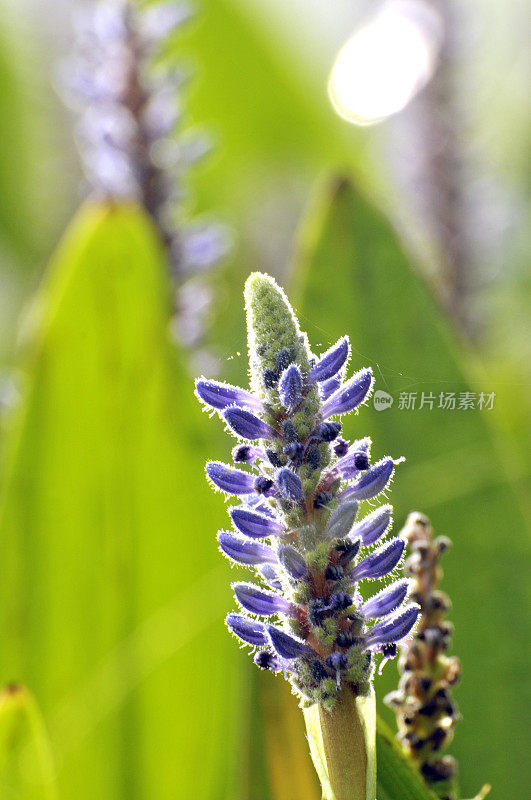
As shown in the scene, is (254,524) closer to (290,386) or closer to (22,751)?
(290,386)

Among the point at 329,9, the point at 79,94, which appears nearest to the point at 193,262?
the point at 79,94

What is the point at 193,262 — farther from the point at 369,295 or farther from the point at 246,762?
the point at 246,762

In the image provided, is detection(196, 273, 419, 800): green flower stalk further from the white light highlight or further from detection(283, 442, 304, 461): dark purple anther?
the white light highlight

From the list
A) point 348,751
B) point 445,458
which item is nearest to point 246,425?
point 348,751

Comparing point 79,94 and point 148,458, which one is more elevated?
point 79,94

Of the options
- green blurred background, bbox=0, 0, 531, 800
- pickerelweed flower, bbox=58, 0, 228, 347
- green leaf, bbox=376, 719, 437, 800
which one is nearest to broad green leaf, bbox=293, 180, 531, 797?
green blurred background, bbox=0, 0, 531, 800

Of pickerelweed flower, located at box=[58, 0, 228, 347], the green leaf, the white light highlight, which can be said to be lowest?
the green leaf
